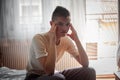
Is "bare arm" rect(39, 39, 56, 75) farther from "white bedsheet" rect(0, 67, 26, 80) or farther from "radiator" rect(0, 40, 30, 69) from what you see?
"radiator" rect(0, 40, 30, 69)

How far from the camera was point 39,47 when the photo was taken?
1755mm

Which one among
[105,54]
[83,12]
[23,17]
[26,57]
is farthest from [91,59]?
[23,17]

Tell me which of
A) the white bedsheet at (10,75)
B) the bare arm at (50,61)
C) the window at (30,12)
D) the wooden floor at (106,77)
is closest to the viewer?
the bare arm at (50,61)

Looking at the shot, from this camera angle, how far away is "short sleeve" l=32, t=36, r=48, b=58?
68.2 inches

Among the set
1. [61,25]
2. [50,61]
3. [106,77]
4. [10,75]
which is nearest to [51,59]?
[50,61]

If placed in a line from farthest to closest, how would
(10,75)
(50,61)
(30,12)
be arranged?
(30,12) → (10,75) → (50,61)

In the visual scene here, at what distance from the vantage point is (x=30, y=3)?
Answer: 2.93 meters

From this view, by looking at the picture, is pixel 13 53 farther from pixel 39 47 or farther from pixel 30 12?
pixel 39 47

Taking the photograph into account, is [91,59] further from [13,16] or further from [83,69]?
[83,69]

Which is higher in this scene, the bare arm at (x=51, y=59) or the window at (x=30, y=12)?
the window at (x=30, y=12)

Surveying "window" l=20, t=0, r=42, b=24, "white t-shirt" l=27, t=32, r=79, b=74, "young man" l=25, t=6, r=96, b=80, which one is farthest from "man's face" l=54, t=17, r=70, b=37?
"window" l=20, t=0, r=42, b=24

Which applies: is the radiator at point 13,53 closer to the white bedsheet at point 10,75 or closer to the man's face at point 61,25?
the white bedsheet at point 10,75

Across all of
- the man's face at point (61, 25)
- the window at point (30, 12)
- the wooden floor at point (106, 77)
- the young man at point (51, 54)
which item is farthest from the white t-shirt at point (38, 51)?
the wooden floor at point (106, 77)

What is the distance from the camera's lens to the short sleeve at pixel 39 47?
173 centimetres
